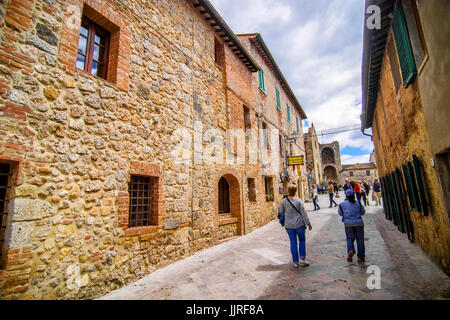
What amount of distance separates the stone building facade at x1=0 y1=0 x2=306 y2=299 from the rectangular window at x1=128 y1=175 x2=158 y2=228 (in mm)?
23

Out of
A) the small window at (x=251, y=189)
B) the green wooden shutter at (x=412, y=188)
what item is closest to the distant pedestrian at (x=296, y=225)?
the green wooden shutter at (x=412, y=188)

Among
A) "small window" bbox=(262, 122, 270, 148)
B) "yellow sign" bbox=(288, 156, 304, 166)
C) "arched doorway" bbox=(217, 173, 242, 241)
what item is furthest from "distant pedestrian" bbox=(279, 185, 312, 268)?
"yellow sign" bbox=(288, 156, 304, 166)

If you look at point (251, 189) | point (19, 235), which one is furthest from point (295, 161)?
point (19, 235)

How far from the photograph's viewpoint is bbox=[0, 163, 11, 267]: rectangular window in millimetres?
2912

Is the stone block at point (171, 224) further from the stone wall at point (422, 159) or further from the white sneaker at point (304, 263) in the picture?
the stone wall at point (422, 159)

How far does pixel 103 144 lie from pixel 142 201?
1.51 metres

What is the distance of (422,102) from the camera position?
357 centimetres

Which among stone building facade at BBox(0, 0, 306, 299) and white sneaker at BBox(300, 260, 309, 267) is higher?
stone building facade at BBox(0, 0, 306, 299)

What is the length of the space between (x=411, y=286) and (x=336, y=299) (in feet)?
4.01

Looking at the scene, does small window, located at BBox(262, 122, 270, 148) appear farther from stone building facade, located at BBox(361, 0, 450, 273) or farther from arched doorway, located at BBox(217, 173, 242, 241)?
stone building facade, located at BBox(361, 0, 450, 273)

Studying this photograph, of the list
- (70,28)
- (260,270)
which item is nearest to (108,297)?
(260,270)

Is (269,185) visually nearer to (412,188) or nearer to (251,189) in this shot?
(251,189)

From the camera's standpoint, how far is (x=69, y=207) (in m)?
3.48

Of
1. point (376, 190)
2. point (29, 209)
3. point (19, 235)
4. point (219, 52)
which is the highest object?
point (219, 52)
